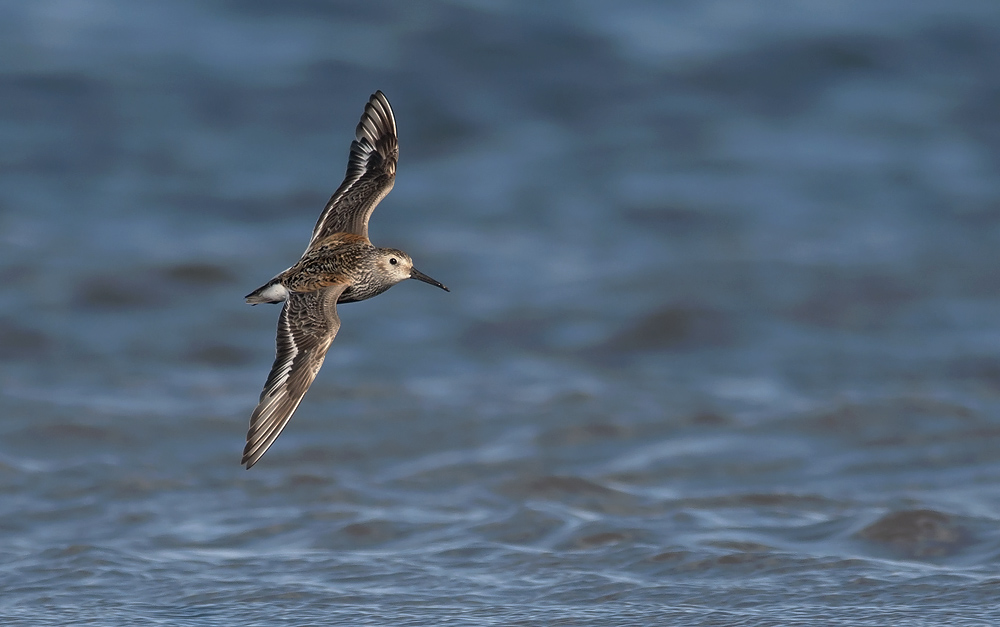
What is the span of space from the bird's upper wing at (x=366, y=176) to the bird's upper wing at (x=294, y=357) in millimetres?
740

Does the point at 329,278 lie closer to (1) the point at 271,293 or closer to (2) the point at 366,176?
A: (1) the point at 271,293

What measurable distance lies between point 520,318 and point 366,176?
3.23m

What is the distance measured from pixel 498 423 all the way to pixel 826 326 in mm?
2867

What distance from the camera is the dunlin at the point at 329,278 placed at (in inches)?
203

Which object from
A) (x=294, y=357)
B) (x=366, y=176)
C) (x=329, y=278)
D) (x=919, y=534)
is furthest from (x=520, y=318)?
(x=294, y=357)

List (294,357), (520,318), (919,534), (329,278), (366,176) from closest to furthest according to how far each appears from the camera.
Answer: (294,357)
(329,278)
(366,176)
(919,534)
(520,318)

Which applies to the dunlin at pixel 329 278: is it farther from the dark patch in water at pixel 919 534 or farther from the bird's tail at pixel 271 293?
the dark patch in water at pixel 919 534

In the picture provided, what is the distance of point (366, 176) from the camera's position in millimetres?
6445

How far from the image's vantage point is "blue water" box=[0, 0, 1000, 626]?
6.23 metres

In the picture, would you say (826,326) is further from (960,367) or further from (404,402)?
(404,402)

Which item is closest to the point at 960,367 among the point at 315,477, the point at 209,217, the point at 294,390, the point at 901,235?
the point at 901,235

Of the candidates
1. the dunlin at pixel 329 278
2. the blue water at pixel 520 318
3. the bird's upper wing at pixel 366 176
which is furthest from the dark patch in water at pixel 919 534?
the bird's upper wing at pixel 366 176

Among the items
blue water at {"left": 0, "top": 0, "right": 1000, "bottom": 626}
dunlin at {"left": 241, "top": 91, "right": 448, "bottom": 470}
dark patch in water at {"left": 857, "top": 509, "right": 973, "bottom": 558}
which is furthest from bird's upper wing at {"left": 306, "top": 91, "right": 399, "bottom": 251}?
dark patch in water at {"left": 857, "top": 509, "right": 973, "bottom": 558}

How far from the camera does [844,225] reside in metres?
10.7
